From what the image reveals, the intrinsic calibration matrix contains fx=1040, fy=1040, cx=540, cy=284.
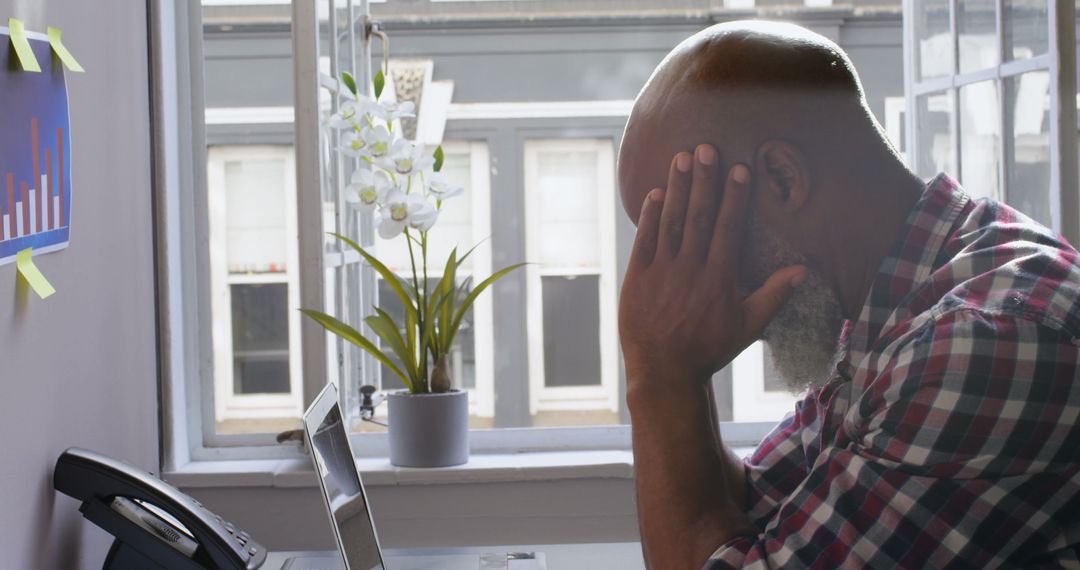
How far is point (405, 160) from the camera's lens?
163 cm

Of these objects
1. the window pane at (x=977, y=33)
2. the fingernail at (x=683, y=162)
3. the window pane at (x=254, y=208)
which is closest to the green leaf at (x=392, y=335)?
the fingernail at (x=683, y=162)

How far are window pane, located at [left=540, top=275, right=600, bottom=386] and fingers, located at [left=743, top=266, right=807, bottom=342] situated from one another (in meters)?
5.06

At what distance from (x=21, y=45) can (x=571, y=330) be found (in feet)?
17.0

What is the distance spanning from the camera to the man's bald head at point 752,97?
0.90 metres

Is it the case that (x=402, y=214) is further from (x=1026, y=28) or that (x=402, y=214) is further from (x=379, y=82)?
(x=1026, y=28)

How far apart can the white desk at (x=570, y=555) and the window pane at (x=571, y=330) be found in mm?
4579

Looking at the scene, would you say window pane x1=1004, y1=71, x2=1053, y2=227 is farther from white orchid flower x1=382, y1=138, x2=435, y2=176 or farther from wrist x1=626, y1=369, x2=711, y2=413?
white orchid flower x1=382, y1=138, x2=435, y2=176

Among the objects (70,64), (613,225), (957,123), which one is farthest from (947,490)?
(613,225)

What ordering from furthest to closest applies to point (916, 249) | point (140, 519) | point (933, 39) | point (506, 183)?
point (506, 183) < point (933, 39) < point (140, 519) < point (916, 249)

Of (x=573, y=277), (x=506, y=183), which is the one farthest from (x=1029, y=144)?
(x=573, y=277)

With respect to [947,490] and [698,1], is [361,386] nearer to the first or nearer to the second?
[947,490]

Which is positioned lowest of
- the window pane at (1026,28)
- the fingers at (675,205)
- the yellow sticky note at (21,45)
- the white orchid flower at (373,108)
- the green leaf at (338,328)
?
the green leaf at (338,328)

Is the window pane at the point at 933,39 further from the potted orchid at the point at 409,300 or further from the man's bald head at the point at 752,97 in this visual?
the man's bald head at the point at 752,97

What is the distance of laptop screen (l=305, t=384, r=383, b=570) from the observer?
1.11m
